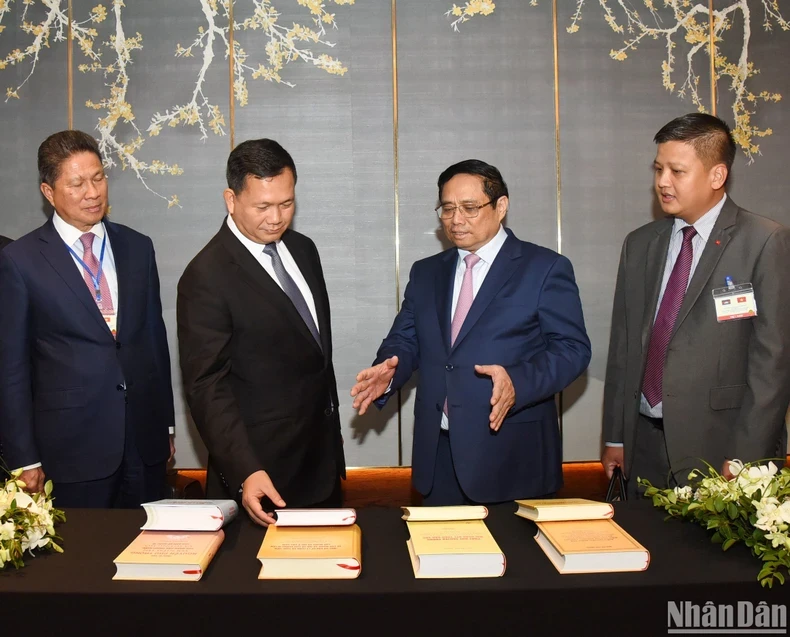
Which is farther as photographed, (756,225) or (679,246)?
(679,246)

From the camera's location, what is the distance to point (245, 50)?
4.59m

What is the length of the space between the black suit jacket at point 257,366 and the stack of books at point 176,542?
458 millimetres

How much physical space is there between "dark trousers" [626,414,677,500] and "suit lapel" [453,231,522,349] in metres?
0.78

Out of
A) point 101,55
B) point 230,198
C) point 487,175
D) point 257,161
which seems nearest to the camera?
point 257,161

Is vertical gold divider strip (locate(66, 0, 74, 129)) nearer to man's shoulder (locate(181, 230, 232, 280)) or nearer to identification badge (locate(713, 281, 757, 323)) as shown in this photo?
man's shoulder (locate(181, 230, 232, 280))

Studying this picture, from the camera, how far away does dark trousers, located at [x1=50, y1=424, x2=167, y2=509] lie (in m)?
2.81

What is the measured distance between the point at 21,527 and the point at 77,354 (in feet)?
4.36

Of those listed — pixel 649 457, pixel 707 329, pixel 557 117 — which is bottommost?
pixel 649 457

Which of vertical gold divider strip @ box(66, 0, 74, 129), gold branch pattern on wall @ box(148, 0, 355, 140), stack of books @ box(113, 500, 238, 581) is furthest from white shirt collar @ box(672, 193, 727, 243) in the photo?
vertical gold divider strip @ box(66, 0, 74, 129)

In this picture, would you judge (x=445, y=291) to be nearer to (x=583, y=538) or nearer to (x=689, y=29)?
(x=583, y=538)

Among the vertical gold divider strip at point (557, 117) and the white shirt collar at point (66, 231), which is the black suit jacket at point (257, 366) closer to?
the white shirt collar at point (66, 231)

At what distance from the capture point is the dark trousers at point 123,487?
281cm

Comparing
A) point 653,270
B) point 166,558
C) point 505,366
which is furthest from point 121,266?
point 653,270

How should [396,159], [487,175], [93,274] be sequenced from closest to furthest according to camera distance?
→ [487,175] < [93,274] < [396,159]
